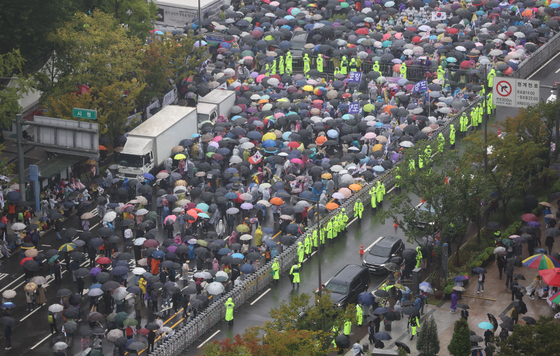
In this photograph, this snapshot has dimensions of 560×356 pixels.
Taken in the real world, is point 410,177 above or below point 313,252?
above

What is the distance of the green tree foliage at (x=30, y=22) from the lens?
1945 inches

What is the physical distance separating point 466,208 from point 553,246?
5938mm

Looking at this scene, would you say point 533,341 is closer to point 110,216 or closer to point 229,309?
point 229,309

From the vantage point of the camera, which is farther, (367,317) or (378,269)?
(378,269)

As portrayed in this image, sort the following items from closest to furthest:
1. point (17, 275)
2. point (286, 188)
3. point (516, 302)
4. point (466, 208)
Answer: point (516, 302), point (466, 208), point (17, 275), point (286, 188)

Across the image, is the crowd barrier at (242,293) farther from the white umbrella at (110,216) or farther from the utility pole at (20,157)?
the utility pole at (20,157)

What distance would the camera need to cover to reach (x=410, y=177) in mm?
38250

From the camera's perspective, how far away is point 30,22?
50.6m

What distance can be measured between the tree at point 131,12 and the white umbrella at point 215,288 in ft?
89.4

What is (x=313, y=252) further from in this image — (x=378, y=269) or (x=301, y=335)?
(x=301, y=335)

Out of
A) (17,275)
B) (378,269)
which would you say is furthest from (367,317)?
(17,275)

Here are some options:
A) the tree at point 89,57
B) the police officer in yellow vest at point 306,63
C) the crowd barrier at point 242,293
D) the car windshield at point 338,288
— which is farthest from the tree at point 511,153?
the tree at point 89,57

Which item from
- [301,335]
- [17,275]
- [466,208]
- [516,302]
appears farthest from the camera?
[17,275]

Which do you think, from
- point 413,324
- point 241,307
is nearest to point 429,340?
point 413,324
